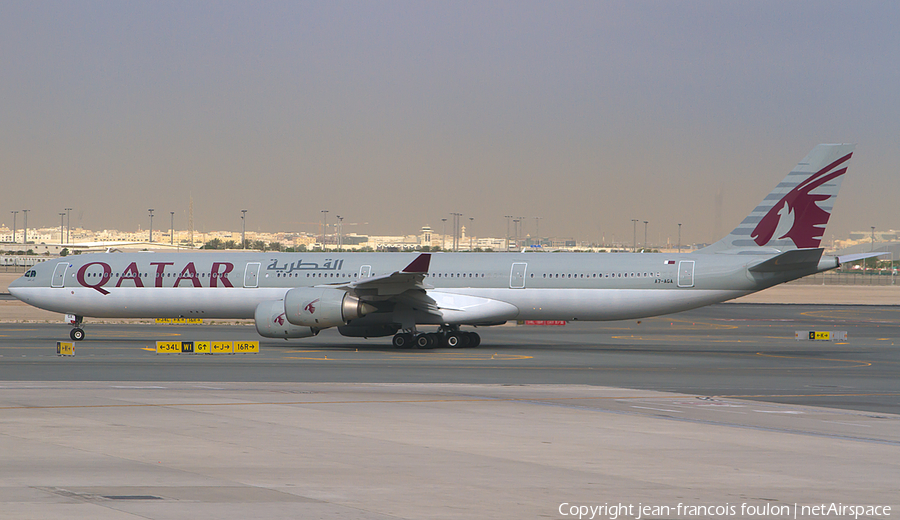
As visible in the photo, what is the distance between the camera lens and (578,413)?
16812 mm

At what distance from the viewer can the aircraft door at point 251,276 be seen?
36.3m

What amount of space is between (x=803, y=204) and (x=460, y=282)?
521 inches

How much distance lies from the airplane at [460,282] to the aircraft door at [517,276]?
0.13ft

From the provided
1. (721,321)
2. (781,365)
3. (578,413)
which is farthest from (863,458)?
(721,321)

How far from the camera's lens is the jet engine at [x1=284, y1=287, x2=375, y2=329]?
3206 centimetres

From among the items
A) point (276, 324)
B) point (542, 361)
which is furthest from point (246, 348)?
point (542, 361)

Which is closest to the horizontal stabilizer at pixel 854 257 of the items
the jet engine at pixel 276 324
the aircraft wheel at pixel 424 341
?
the aircraft wheel at pixel 424 341

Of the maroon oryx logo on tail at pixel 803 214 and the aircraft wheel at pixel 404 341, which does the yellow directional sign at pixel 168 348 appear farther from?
the maroon oryx logo on tail at pixel 803 214

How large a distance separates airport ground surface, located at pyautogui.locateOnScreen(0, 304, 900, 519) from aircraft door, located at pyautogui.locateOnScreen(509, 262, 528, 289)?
545 centimetres

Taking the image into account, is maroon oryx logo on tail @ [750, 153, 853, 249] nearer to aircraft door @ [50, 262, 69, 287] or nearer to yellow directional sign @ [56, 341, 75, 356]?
yellow directional sign @ [56, 341, 75, 356]

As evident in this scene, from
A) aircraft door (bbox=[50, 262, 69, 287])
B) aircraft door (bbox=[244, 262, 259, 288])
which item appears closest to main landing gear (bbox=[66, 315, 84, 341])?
aircraft door (bbox=[50, 262, 69, 287])

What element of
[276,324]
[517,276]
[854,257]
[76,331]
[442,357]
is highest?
[854,257]

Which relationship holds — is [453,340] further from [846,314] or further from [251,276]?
[846,314]

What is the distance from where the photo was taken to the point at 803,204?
111 ft
